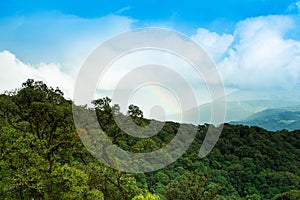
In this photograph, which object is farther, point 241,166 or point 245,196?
point 241,166

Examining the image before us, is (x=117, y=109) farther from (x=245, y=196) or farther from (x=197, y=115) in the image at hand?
(x=245, y=196)

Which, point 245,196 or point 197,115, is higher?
point 197,115

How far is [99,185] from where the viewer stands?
19.9m

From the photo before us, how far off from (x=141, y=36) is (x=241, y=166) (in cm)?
3516

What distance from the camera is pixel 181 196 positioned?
27516 mm

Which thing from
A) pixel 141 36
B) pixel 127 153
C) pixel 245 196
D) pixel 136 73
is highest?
pixel 141 36

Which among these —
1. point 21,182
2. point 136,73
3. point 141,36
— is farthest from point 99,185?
point 141,36

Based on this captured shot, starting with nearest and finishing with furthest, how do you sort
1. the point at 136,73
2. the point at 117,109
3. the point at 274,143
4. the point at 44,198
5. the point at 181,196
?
the point at 44,198 < the point at 136,73 < the point at 117,109 < the point at 181,196 < the point at 274,143

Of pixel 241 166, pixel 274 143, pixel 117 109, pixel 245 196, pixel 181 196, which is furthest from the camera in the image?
pixel 274 143

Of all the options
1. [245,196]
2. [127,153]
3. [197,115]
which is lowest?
[245,196]

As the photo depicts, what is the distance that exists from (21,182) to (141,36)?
9304 mm

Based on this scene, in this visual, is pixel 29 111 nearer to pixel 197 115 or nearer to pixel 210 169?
pixel 197 115

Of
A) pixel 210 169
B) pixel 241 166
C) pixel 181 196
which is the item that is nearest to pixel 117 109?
pixel 181 196

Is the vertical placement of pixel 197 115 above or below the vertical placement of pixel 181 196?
above
